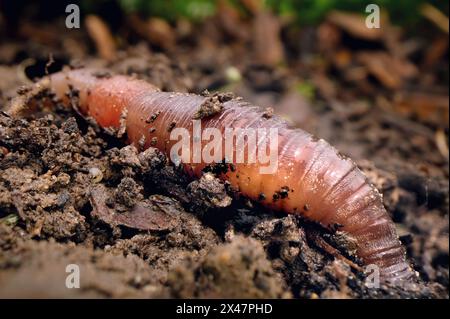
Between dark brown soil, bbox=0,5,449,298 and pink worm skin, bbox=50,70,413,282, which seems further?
pink worm skin, bbox=50,70,413,282
